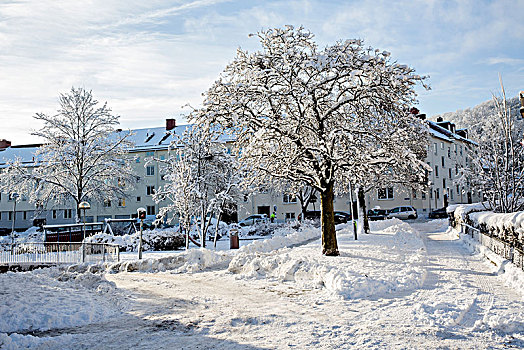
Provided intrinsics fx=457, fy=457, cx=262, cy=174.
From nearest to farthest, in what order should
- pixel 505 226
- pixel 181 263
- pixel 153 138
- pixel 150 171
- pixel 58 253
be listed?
pixel 505 226
pixel 181 263
pixel 58 253
pixel 150 171
pixel 153 138

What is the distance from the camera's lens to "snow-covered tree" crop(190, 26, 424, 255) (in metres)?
14.9

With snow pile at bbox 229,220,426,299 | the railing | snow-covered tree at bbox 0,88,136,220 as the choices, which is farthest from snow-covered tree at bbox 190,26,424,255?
snow-covered tree at bbox 0,88,136,220

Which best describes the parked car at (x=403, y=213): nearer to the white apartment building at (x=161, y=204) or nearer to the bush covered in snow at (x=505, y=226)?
the white apartment building at (x=161, y=204)

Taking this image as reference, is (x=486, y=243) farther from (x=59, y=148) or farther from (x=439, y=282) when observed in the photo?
(x=59, y=148)

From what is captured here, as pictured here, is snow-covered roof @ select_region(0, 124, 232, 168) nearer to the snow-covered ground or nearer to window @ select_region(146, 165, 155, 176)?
window @ select_region(146, 165, 155, 176)

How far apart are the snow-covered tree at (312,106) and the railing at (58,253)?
30.6 ft

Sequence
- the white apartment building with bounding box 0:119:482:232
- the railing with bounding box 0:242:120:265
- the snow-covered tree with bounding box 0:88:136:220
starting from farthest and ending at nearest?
the white apartment building with bounding box 0:119:482:232 < the snow-covered tree with bounding box 0:88:136:220 < the railing with bounding box 0:242:120:265

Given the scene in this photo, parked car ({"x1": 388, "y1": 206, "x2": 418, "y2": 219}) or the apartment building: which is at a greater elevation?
the apartment building

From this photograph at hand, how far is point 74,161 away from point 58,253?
15921 mm

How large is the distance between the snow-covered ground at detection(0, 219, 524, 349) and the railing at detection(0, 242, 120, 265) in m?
5.87

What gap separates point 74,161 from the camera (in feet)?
120

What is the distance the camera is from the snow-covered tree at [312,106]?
14945 millimetres

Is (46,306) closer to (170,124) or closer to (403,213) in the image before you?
(403,213)

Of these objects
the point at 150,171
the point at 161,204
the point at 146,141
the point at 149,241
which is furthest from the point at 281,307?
the point at 146,141
